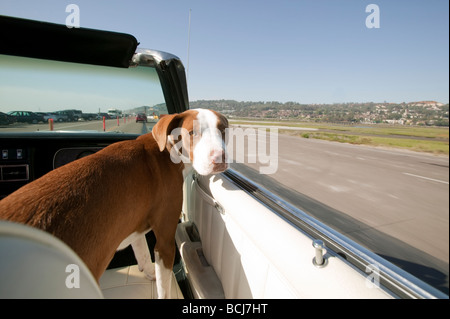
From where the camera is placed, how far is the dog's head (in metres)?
1.49

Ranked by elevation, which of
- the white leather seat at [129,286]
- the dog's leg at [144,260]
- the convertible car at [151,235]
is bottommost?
the white leather seat at [129,286]

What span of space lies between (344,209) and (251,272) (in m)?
0.68

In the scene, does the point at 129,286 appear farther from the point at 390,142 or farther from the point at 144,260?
the point at 390,142

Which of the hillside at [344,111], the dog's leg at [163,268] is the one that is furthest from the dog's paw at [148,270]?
the hillside at [344,111]

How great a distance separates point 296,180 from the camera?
1.78 metres

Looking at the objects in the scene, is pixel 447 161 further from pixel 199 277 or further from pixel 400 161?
pixel 199 277

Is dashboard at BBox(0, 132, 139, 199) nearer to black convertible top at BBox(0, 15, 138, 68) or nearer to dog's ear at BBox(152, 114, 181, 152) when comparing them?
black convertible top at BBox(0, 15, 138, 68)

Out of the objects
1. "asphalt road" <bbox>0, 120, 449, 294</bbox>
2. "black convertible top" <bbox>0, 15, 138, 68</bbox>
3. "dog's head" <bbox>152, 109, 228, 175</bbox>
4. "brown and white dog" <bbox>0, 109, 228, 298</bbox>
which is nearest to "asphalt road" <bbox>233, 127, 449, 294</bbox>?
"asphalt road" <bbox>0, 120, 449, 294</bbox>

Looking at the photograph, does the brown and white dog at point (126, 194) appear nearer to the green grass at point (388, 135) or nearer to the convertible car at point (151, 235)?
the convertible car at point (151, 235)

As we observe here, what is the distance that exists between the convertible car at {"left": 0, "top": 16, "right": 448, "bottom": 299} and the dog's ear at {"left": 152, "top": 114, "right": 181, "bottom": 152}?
50 centimetres

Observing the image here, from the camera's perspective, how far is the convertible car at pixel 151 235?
409 mm

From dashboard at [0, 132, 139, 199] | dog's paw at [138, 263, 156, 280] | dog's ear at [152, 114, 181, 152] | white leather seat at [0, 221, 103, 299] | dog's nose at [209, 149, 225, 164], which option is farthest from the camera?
dashboard at [0, 132, 139, 199]

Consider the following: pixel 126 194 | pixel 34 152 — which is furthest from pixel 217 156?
pixel 34 152

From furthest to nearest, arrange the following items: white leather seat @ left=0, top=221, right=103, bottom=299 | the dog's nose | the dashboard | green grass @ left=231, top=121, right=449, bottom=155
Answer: the dashboard, the dog's nose, green grass @ left=231, top=121, right=449, bottom=155, white leather seat @ left=0, top=221, right=103, bottom=299
